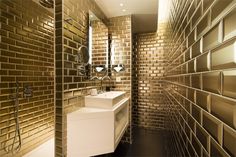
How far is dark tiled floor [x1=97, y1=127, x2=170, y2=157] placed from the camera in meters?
2.58

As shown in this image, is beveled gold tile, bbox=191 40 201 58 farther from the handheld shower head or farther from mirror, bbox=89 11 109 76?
the handheld shower head

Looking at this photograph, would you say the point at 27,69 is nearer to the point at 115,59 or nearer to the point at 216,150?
the point at 115,59

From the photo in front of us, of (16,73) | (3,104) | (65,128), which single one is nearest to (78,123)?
(65,128)

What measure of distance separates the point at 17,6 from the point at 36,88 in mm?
1169

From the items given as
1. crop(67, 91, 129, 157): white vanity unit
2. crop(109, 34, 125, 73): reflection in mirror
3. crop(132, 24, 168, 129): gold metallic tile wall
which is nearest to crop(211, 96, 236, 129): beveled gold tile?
crop(67, 91, 129, 157): white vanity unit

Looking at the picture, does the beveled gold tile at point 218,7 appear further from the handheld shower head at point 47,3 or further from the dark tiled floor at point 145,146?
the handheld shower head at point 47,3

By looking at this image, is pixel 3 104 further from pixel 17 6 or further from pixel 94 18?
pixel 94 18

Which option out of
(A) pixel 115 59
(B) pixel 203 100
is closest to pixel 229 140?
(B) pixel 203 100

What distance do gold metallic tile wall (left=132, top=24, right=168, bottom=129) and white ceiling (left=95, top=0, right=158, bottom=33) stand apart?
1.87 ft

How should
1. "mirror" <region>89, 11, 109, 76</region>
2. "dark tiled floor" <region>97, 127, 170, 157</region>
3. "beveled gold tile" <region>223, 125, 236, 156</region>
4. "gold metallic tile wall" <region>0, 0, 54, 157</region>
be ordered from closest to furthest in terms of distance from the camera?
1. "beveled gold tile" <region>223, 125, 236, 156</region>
2. "gold metallic tile wall" <region>0, 0, 54, 157</region>
3. "mirror" <region>89, 11, 109, 76</region>
4. "dark tiled floor" <region>97, 127, 170, 157</region>

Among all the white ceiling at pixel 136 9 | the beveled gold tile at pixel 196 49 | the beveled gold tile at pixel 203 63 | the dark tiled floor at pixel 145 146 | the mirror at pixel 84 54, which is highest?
the white ceiling at pixel 136 9

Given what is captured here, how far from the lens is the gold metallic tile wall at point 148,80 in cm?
377

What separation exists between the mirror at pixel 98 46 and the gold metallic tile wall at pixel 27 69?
30.4 inches

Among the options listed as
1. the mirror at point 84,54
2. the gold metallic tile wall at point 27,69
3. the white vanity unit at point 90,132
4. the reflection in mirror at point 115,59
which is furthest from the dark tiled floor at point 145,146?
the mirror at point 84,54
